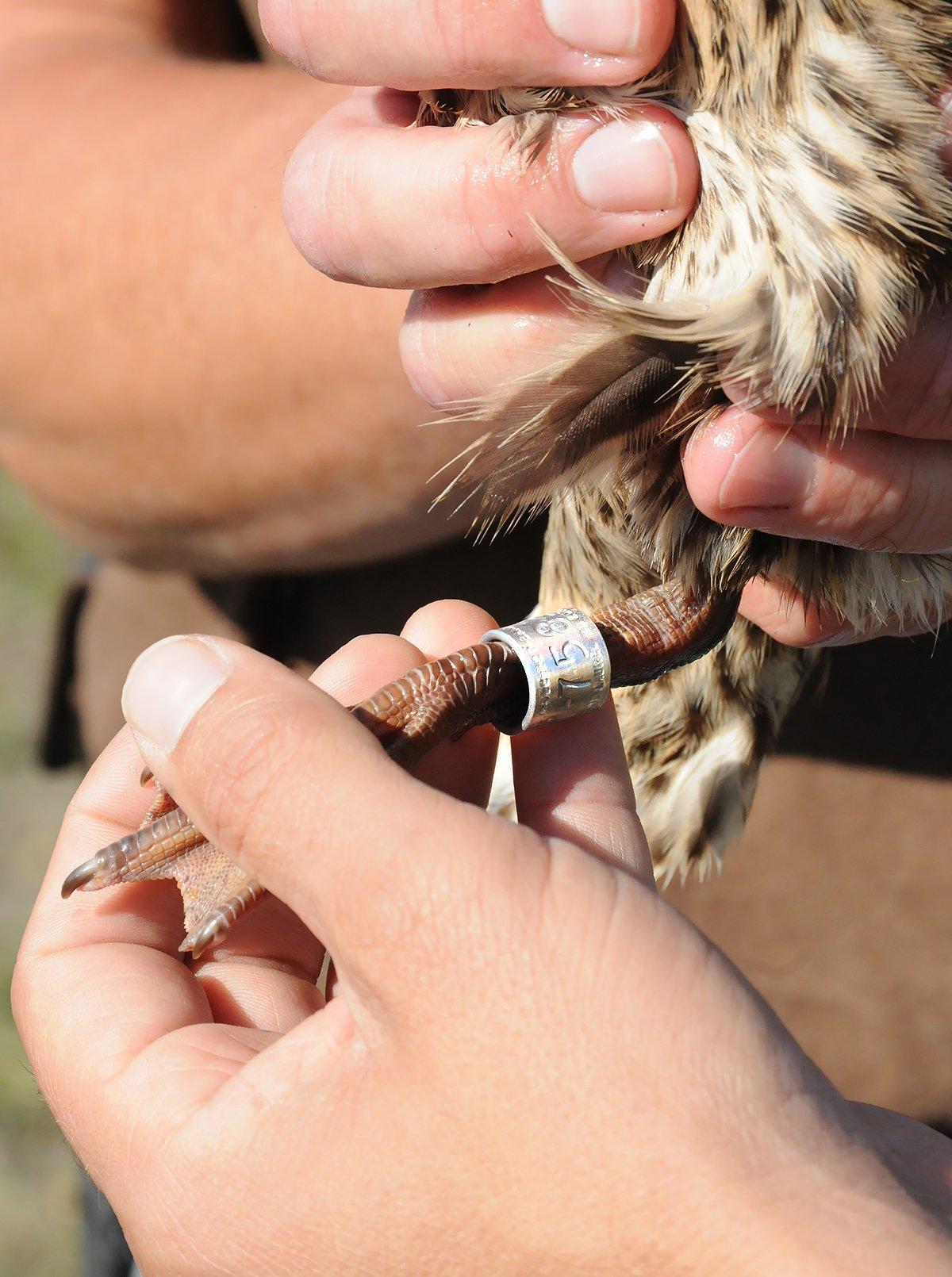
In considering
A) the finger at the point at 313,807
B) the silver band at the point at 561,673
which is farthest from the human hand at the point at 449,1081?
the silver band at the point at 561,673

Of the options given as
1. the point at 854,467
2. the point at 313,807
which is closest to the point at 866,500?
the point at 854,467

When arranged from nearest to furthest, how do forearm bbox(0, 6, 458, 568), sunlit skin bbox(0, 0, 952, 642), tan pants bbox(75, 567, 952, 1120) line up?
sunlit skin bbox(0, 0, 952, 642)
forearm bbox(0, 6, 458, 568)
tan pants bbox(75, 567, 952, 1120)

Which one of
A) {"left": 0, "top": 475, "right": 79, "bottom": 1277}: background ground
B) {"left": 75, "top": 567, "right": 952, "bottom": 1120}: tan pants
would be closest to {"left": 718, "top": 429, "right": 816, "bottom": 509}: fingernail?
{"left": 75, "top": 567, "right": 952, "bottom": 1120}: tan pants

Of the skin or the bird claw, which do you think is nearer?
the skin

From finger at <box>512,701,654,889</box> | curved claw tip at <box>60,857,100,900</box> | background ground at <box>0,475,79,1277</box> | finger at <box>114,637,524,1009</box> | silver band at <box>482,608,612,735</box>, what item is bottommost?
background ground at <box>0,475,79,1277</box>

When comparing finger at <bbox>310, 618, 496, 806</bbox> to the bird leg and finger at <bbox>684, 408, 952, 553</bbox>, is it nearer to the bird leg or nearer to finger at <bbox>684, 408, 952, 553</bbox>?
the bird leg

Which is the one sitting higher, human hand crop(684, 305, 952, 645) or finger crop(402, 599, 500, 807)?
human hand crop(684, 305, 952, 645)

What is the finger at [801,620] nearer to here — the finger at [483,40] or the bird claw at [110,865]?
the finger at [483,40]
